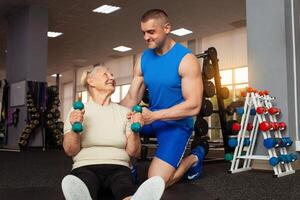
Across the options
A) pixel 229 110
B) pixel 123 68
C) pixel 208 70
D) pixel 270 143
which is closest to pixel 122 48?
pixel 123 68

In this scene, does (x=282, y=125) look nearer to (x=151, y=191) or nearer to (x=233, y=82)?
(x=151, y=191)

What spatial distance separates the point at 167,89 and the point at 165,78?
0.22 ft

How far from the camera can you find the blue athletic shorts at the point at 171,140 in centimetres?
195

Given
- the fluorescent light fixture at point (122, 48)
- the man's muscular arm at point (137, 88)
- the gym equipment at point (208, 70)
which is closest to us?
the man's muscular arm at point (137, 88)

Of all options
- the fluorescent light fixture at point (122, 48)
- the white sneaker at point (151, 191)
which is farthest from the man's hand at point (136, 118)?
the fluorescent light fixture at point (122, 48)

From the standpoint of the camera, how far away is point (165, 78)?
1948mm

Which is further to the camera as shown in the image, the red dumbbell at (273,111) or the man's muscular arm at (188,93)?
the red dumbbell at (273,111)

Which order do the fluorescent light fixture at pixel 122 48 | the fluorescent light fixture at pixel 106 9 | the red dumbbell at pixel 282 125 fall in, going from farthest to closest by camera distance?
the fluorescent light fixture at pixel 122 48
the fluorescent light fixture at pixel 106 9
the red dumbbell at pixel 282 125

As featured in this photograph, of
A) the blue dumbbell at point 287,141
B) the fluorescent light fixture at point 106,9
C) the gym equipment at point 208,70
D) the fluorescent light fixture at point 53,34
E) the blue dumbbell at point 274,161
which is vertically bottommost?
the blue dumbbell at point 274,161

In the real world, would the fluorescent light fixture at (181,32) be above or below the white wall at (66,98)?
above

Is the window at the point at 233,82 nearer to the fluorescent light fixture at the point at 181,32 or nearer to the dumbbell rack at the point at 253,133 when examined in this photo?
the fluorescent light fixture at the point at 181,32

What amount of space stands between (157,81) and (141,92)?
0.22 meters

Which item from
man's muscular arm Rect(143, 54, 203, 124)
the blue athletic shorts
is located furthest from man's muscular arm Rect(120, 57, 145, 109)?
man's muscular arm Rect(143, 54, 203, 124)

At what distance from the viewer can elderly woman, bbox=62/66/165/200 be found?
59.1 inches
